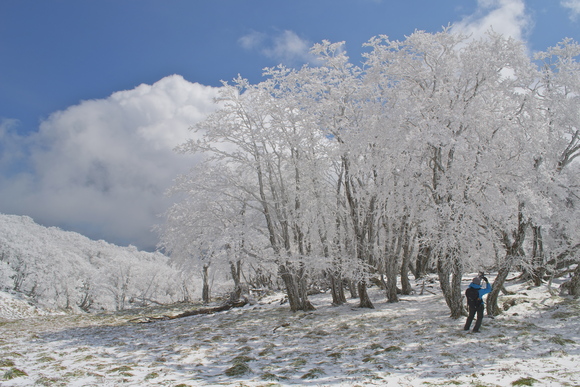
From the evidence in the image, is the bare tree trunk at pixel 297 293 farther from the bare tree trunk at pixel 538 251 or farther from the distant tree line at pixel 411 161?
the bare tree trunk at pixel 538 251

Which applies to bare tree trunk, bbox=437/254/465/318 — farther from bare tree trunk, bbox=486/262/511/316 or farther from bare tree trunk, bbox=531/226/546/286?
bare tree trunk, bbox=531/226/546/286

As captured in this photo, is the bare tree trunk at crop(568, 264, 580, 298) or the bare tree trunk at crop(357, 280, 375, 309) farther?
the bare tree trunk at crop(357, 280, 375, 309)

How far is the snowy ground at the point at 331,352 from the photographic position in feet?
22.9

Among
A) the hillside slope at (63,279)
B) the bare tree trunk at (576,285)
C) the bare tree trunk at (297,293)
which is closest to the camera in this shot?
the bare tree trunk at (576,285)

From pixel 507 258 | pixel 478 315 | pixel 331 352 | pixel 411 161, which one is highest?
pixel 411 161

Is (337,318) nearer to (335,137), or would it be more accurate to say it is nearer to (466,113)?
(335,137)

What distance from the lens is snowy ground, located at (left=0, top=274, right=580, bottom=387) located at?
22.9 feet

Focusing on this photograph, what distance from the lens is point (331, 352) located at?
9219mm

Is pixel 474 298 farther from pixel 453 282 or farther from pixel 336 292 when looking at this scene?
pixel 336 292

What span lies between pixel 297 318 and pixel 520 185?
31.9 ft

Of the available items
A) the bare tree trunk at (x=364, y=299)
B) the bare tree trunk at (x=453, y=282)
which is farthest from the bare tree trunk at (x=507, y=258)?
the bare tree trunk at (x=364, y=299)

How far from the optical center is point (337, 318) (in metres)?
14.2

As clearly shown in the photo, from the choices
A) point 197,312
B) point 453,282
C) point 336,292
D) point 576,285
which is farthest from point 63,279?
point 576,285

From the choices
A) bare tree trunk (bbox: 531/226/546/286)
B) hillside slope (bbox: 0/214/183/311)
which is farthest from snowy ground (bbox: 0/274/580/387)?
hillside slope (bbox: 0/214/183/311)
